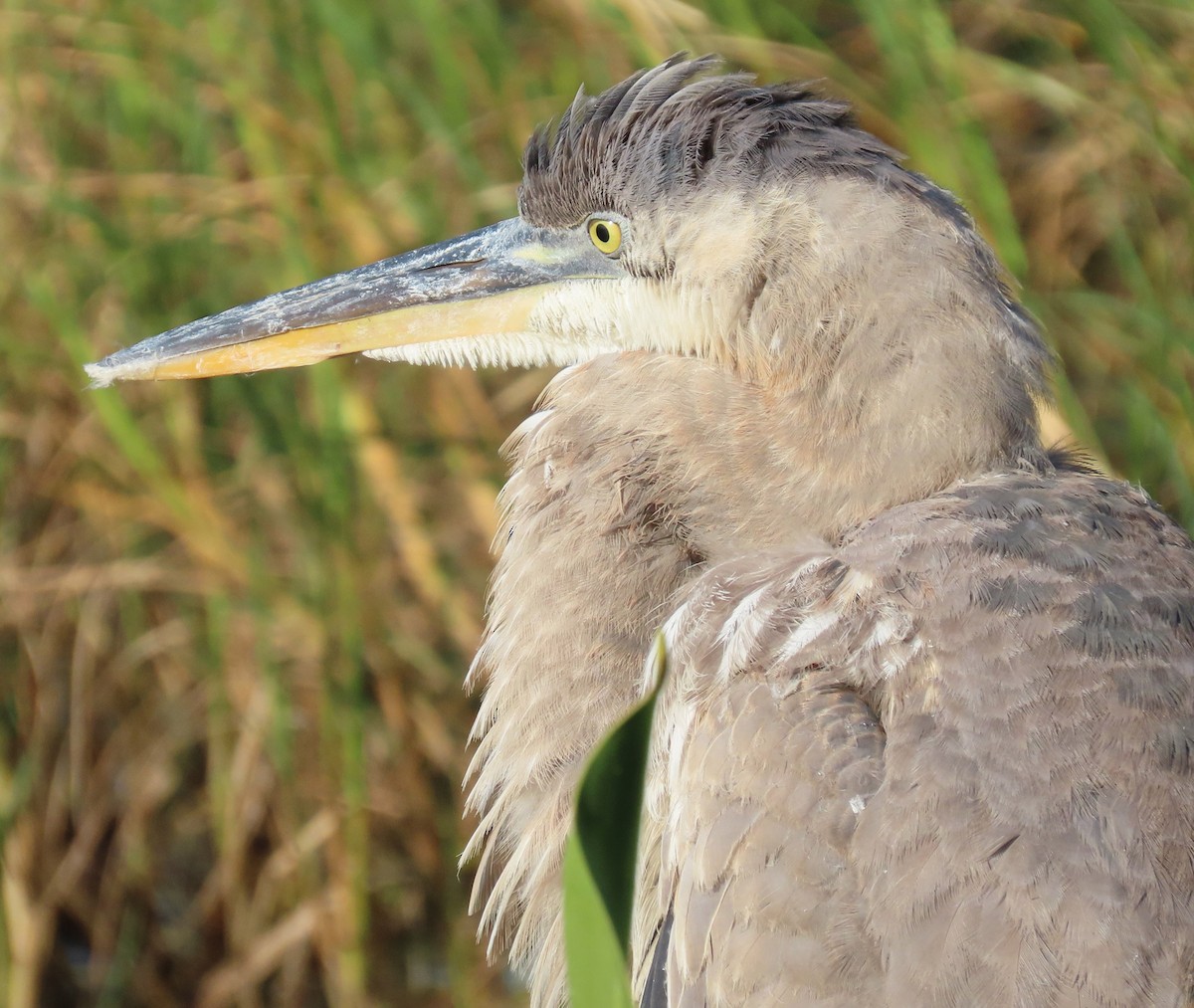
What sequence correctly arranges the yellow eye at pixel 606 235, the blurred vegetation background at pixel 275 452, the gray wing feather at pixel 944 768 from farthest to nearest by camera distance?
the blurred vegetation background at pixel 275 452
the yellow eye at pixel 606 235
the gray wing feather at pixel 944 768

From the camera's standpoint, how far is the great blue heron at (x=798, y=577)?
1.46m

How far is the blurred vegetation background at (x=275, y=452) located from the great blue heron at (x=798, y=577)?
1037 mm

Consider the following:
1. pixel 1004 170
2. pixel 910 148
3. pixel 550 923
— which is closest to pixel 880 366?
pixel 550 923

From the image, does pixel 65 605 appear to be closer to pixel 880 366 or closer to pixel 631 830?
pixel 880 366

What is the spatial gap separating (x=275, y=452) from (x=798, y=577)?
1.72 m

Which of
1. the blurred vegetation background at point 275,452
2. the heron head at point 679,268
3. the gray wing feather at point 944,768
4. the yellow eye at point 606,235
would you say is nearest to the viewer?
the gray wing feather at point 944,768

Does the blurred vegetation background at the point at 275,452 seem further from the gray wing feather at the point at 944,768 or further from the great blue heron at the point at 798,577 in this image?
the gray wing feather at the point at 944,768

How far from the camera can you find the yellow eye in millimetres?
1979

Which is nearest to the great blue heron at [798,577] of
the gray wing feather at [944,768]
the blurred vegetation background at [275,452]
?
the gray wing feather at [944,768]

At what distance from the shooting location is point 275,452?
314cm

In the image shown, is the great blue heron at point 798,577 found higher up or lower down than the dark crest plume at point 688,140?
lower down

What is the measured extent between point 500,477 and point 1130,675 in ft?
6.36

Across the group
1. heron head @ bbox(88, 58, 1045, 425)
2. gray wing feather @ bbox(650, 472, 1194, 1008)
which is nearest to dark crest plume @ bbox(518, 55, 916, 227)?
heron head @ bbox(88, 58, 1045, 425)

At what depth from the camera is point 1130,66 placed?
9.23 feet
